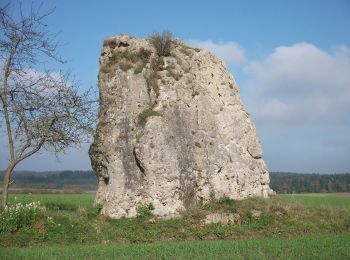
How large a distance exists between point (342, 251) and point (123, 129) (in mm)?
10489

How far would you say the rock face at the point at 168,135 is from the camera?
19.1 meters

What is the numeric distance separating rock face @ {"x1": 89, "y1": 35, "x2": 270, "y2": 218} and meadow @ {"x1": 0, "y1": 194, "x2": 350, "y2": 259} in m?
0.94

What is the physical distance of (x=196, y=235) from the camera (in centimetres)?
1736

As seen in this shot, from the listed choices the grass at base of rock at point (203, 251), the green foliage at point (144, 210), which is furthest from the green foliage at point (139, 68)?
the grass at base of rock at point (203, 251)

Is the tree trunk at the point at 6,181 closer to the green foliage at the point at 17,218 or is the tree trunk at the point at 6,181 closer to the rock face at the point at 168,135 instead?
the green foliage at the point at 17,218

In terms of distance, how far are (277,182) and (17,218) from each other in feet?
340

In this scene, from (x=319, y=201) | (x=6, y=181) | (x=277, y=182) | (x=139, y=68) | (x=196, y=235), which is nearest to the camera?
(x=196, y=235)

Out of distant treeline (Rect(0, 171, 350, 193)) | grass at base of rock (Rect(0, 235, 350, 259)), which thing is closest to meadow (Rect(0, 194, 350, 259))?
grass at base of rock (Rect(0, 235, 350, 259))

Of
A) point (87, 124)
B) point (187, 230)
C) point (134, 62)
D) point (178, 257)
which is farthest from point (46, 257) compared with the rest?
point (134, 62)

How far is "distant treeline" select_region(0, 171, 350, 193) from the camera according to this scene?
3915 inches

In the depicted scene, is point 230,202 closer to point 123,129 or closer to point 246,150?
point 246,150

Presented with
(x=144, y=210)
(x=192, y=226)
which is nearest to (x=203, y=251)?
(x=192, y=226)

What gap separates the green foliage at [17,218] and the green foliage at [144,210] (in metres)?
4.22

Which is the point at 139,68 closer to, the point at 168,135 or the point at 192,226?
the point at 168,135
